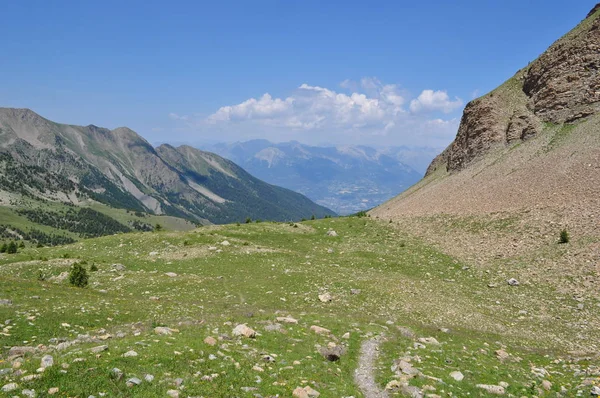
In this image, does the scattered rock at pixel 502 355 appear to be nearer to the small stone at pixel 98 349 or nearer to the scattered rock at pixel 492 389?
the scattered rock at pixel 492 389

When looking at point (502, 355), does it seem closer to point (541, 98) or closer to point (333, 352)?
point (333, 352)

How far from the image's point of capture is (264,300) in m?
27.0

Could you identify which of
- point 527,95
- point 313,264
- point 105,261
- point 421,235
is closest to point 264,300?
point 313,264

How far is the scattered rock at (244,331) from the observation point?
18.1 m

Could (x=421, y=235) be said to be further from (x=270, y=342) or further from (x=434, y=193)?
(x=270, y=342)

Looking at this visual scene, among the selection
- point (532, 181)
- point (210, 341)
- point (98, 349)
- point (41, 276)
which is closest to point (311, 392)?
point (210, 341)

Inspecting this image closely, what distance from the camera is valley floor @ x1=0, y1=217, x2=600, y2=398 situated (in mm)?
13312

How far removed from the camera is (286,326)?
67.4 ft

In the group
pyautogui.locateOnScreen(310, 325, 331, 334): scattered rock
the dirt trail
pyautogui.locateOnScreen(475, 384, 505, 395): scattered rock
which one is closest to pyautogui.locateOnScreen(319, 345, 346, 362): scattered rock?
the dirt trail

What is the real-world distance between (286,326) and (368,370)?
541 centimetres

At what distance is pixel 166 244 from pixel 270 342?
97.0 ft

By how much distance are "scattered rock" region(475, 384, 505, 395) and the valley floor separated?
64mm

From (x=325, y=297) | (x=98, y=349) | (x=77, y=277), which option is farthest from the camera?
(x=77, y=277)

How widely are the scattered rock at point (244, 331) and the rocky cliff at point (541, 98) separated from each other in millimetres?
68873
